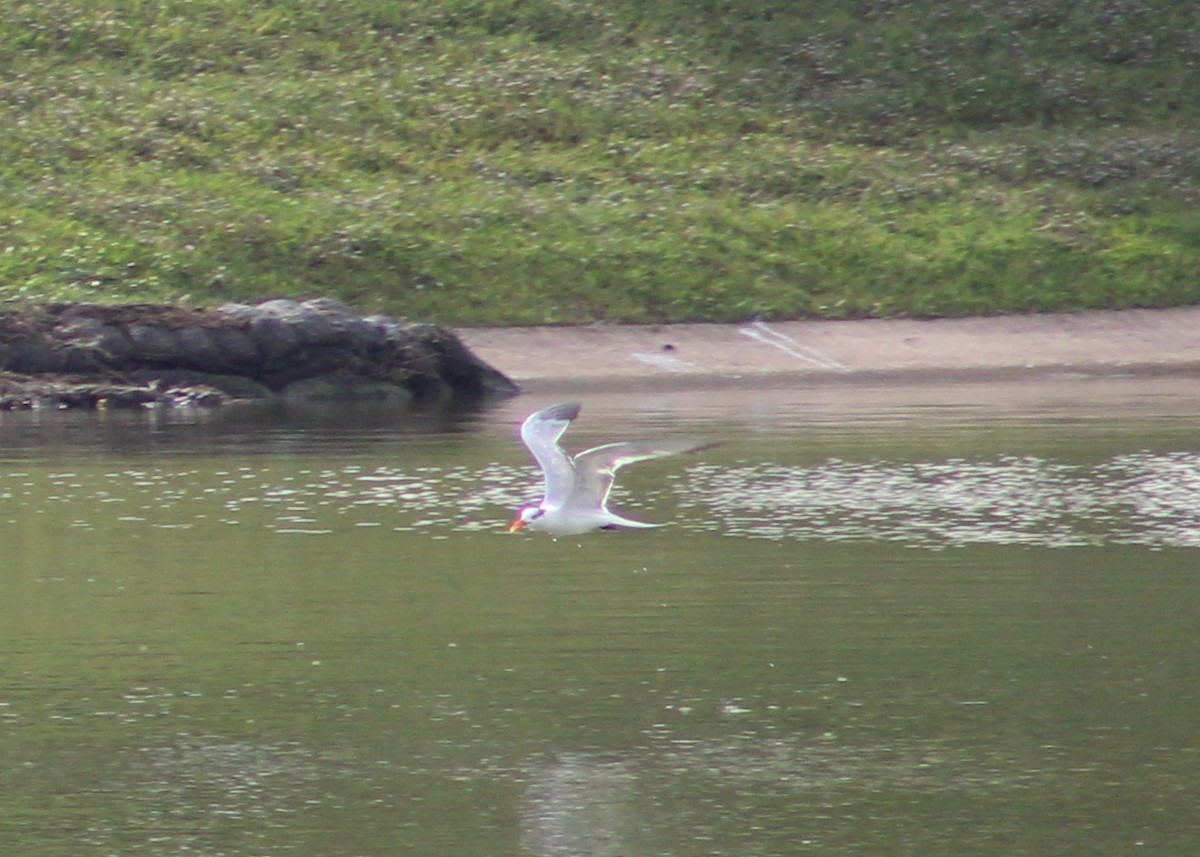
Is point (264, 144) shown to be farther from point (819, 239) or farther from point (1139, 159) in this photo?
point (1139, 159)

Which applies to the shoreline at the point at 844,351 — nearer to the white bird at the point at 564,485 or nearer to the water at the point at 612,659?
the water at the point at 612,659

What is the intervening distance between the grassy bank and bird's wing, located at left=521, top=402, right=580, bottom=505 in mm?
26751

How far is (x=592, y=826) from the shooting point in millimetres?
9656

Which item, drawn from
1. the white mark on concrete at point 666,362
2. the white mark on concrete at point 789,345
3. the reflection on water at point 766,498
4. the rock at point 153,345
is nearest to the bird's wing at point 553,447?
the reflection on water at point 766,498

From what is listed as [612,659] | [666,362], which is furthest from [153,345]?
[612,659]

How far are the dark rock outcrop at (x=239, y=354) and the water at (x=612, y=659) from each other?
1025 centimetres

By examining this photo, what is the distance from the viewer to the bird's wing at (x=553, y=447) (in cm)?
1321

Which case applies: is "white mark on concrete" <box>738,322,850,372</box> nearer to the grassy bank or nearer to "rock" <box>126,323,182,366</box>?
the grassy bank

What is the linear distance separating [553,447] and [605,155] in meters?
38.1

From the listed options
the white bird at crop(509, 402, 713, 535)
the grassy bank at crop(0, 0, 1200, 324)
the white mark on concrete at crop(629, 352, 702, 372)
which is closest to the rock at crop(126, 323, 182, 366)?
the grassy bank at crop(0, 0, 1200, 324)

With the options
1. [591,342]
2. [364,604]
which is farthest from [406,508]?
[591,342]

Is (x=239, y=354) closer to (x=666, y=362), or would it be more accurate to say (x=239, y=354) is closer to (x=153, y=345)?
(x=153, y=345)

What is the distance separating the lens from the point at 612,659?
1306 cm

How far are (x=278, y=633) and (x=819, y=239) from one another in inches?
1304
